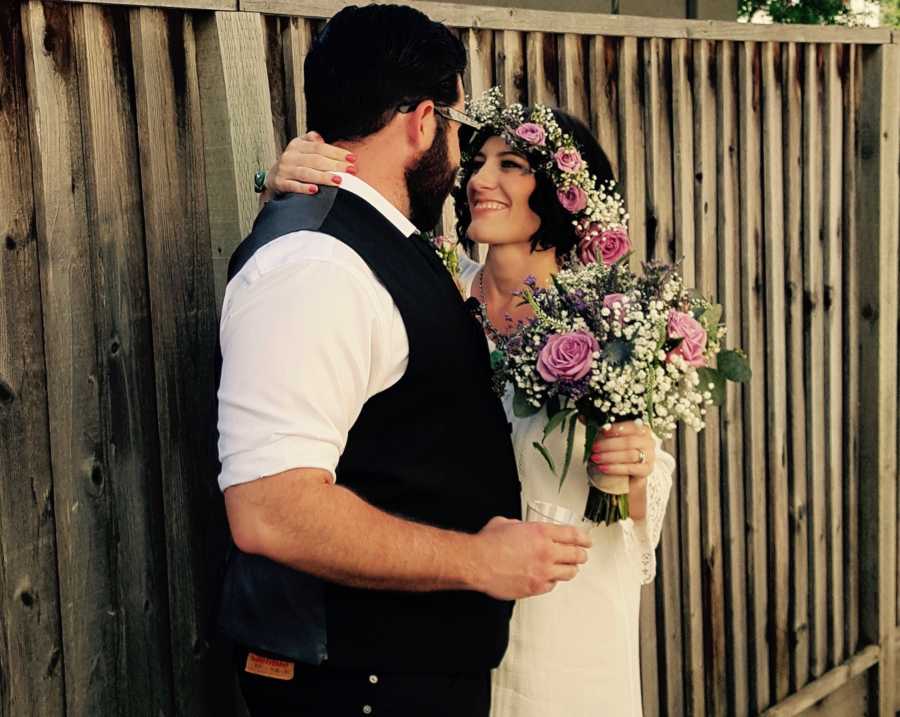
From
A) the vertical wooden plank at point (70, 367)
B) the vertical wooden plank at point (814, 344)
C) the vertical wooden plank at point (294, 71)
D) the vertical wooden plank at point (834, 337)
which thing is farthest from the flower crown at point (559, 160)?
the vertical wooden plank at point (834, 337)

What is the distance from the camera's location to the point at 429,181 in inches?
97.6

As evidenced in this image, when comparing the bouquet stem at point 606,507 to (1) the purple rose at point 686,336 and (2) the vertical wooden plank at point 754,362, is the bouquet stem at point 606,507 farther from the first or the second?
(2) the vertical wooden plank at point 754,362

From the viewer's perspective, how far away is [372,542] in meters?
2.09

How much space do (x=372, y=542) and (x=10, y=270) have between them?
3.37 ft

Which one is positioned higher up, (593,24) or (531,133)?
(593,24)

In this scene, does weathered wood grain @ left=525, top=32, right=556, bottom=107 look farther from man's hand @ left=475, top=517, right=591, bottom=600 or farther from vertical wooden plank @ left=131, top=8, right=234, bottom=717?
man's hand @ left=475, top=517, right=591, bottom=600

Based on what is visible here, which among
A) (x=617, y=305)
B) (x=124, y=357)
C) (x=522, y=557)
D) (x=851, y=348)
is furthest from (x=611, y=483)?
(x=851, y=348)

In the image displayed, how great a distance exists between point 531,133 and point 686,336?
3.48 feet

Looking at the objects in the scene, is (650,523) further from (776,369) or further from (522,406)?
(776,369)

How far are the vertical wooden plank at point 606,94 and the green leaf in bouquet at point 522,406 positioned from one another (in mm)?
1645

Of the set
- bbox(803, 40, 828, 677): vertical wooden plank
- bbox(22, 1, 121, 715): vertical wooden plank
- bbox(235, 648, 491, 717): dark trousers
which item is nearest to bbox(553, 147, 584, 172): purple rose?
bbox(22, 1, 121, 715): vertical wooden plank

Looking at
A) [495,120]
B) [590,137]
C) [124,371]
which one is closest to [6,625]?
[124,371]

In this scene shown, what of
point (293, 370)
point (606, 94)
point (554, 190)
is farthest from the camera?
point (606, 94)

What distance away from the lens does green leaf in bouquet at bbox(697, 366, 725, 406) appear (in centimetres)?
281
